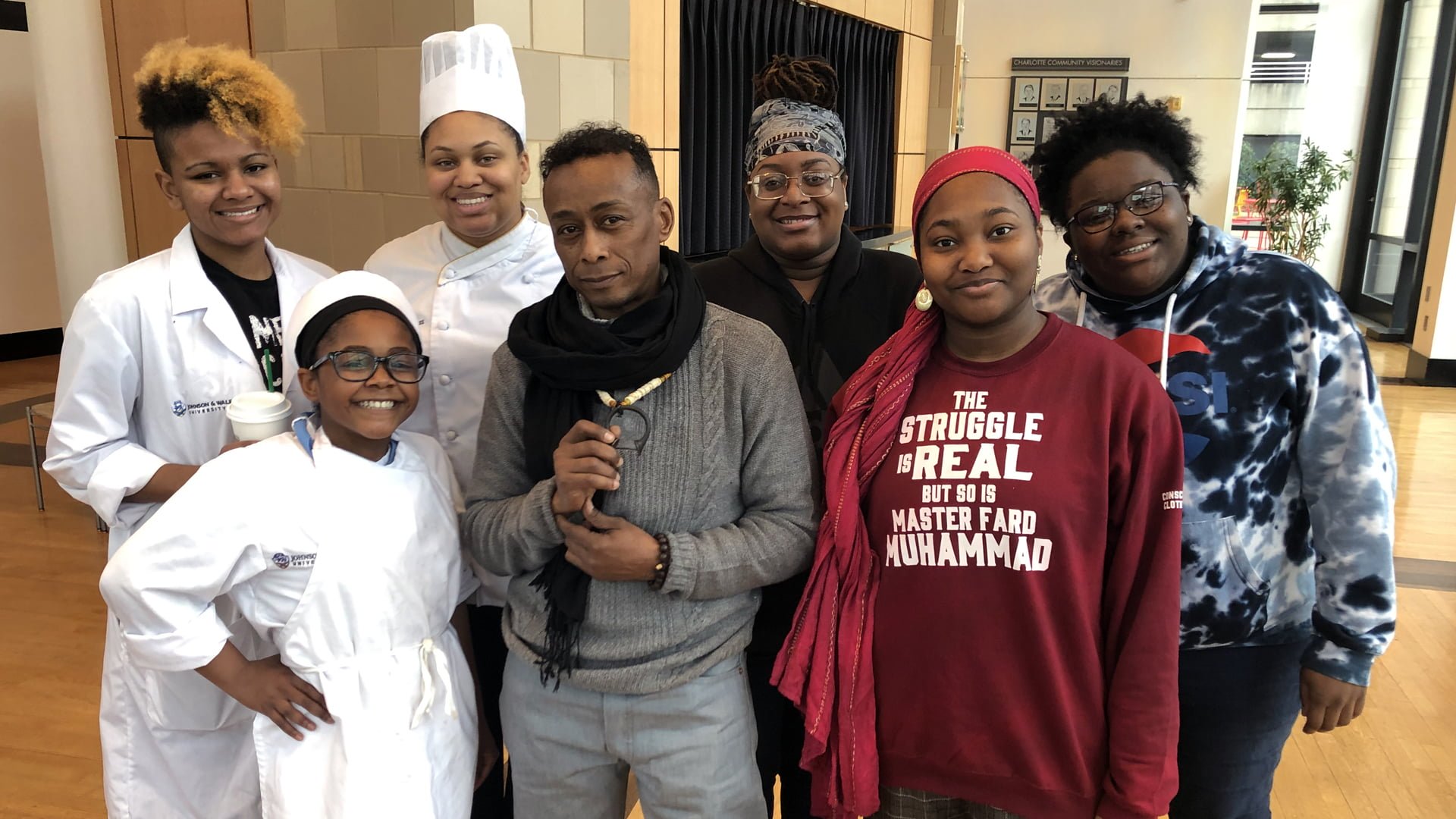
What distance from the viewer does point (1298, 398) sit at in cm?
139

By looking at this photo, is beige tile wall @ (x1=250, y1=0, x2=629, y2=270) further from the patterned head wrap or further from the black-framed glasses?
the black-framed glasses

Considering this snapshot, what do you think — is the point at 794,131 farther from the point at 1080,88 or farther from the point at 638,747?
the point at 1080,88

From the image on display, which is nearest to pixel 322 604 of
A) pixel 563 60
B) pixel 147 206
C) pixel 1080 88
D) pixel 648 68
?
pixel 563 60

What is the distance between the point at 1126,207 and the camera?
4.69ft

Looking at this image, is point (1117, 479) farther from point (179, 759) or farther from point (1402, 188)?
point (1402, 188)

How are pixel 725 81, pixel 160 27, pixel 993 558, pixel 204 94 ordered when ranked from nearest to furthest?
pixel 993 558 → pixel 204 94 → pixel 160 27 → pixel 725 81

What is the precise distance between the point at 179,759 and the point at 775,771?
1064 mm

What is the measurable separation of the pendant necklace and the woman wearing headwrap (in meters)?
0.35

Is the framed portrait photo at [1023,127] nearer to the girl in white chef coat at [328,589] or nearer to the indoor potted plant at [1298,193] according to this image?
the indoor potted plant at [1298,193]

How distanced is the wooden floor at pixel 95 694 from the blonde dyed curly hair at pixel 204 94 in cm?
180

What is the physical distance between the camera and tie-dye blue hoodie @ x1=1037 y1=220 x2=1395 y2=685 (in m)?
1.37

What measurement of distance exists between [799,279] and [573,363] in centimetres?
58

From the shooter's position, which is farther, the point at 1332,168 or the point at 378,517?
the point at 1332,168

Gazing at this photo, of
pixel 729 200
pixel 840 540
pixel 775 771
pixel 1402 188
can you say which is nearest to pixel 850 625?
pixel 840 540
